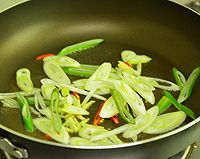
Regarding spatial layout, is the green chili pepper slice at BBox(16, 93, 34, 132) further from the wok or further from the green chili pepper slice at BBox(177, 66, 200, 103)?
the green chili pepper slice at BBox(177, 66, 200, 103)

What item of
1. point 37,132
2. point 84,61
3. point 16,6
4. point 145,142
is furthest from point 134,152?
point 16,6

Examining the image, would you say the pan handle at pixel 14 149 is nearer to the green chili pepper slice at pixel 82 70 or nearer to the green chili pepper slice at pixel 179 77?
the green chili pepper slice at pixel 82 70

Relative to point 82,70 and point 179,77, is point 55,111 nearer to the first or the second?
point 82,70

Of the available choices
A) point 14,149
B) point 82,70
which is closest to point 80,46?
point 82,70

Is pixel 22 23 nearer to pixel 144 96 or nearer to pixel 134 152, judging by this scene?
pixel 144 96

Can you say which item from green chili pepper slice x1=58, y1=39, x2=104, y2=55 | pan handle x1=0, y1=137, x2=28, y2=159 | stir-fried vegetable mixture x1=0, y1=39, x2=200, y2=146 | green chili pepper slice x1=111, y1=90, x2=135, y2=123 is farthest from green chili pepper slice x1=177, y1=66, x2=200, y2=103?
pan handle x1=0, y1=137, x2=28, y2=159
